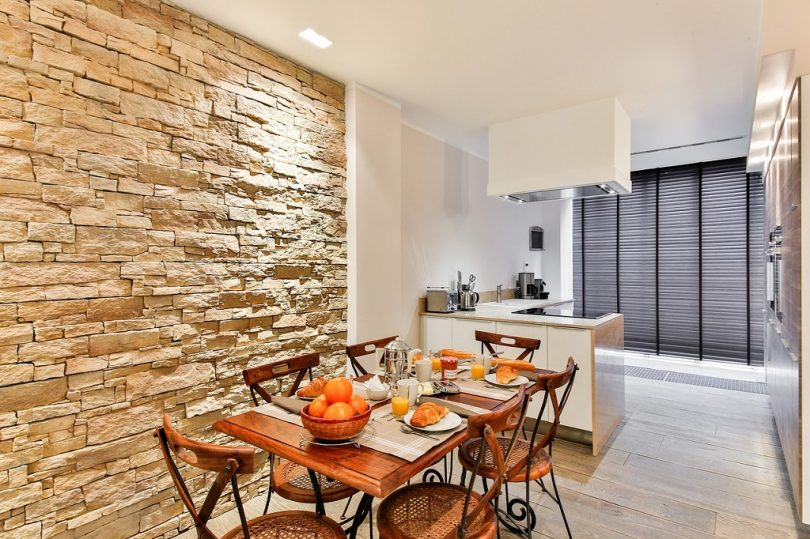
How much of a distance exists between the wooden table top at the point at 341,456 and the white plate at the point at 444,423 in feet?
0.12

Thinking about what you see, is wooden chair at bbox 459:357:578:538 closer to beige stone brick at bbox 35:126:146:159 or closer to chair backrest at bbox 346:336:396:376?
chair backrest at bbox 346:336:396:376

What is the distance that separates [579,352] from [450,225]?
191cm

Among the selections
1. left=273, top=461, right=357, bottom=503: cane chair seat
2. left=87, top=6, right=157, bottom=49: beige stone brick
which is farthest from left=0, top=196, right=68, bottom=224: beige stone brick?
left=273, top=461, right=357, bottom=503: cane chair seat

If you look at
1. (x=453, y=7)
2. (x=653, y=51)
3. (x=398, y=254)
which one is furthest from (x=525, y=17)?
(x=398, y=254)

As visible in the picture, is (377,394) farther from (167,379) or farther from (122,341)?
(122,341)

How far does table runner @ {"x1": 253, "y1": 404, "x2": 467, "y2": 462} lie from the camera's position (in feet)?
4.42

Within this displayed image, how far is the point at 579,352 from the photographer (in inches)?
123

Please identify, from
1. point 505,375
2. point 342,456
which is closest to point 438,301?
point 505,375

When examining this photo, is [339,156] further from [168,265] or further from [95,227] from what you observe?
[95,227]

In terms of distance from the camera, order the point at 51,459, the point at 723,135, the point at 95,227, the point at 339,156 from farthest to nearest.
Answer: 1. the point at 723,135
2. the point at 339,156
3. the point at 95,227
4. the point at 51,459

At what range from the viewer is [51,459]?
70.4 inches

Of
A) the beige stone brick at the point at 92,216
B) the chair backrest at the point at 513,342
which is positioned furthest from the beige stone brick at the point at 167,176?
the chair backrest at the point at 513,342

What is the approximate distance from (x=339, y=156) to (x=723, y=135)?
3931mm

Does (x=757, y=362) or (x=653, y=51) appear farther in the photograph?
(x=757, y=362)
